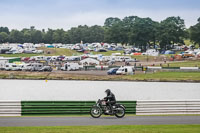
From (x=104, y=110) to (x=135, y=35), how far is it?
364ft

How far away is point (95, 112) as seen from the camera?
20.7 meters

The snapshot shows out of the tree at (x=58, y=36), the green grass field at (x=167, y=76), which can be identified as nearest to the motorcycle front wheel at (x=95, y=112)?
the green grass field at (x=167, y=76)

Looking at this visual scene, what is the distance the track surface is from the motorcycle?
0.96ft

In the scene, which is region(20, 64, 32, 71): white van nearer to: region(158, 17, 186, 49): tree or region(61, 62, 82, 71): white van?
region(61, 62, 82, 71): white van

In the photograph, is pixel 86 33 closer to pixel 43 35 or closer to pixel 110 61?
pixel 43 35

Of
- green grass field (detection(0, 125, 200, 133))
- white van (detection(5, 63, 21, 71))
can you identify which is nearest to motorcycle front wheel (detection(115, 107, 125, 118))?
green grass field (detection(0, 125, 200, 133))

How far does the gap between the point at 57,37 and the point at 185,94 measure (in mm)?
106381

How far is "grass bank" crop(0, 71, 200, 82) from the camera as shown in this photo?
214 ft

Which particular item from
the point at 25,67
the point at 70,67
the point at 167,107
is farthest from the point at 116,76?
the point at 167,107

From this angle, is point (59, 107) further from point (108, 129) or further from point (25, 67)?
point (25, 67)

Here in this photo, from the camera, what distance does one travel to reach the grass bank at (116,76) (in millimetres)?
65125

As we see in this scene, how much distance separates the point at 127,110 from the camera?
22734mm

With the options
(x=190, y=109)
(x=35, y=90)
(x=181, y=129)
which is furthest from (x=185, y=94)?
(x=181, y=129)

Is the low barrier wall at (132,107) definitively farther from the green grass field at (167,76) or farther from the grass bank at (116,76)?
the green grass field at (167,76)
